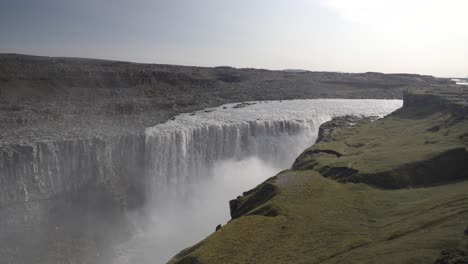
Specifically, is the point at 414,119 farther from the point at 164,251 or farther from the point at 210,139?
the point at 164,251

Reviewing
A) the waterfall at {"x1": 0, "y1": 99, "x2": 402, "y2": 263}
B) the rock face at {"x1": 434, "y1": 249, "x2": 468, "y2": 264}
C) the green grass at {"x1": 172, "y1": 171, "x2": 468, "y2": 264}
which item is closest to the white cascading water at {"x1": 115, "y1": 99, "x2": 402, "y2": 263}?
the waterfall at {"x1": 0, "y1": 99, "x2": 402, "y2": 263}

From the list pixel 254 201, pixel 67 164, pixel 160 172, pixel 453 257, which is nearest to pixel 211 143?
pixel 160 172

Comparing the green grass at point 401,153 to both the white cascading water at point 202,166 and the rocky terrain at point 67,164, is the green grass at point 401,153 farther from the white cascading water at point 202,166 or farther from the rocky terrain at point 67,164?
the white cascading water at point 202,166

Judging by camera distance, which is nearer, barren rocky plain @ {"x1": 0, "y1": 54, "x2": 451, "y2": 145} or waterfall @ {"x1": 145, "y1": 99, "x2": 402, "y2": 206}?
waterfall @ {"x1": 145, "y1": 99, "x2": 402, "y2": 206}

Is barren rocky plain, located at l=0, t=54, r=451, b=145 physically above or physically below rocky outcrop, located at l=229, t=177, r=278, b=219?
A: above

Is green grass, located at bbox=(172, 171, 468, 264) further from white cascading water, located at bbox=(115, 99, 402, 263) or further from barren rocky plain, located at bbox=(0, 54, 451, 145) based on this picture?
barren rocky plain, located at bbox=(0, 54, 451, 145)
